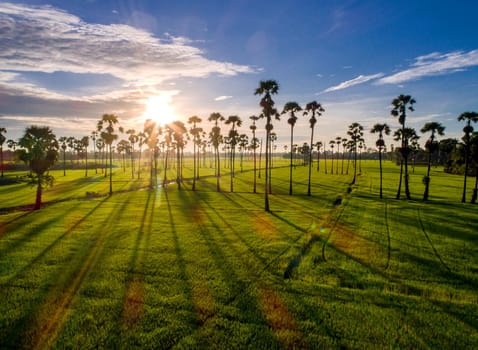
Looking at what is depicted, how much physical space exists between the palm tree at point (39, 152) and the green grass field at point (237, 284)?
13130mm

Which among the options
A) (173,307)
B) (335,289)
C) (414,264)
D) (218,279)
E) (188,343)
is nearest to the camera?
(188,343)

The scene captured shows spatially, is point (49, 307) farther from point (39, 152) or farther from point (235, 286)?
point (39, 152)

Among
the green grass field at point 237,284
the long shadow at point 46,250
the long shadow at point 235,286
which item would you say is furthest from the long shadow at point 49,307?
the long shadow at point 235,286

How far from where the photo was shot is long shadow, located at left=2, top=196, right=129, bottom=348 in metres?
11.3

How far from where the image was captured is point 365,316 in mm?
13016

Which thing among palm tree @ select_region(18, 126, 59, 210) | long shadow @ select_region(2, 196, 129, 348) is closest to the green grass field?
long shadow @ select_region(2, 196, 129, 348)

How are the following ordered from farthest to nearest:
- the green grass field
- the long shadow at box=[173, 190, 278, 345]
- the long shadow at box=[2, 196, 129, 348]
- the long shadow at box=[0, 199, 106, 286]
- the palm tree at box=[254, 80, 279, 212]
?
the palm tree at box=[254, 80, 279, 212] → the long shadow at box=[0, 199, 106, 286] → the long shadow at box=[173, 190, 278, 345] → the green grass field → the long shadow at box=[2, 196, 129, 348]

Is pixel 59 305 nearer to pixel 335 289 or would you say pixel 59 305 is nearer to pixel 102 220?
pixel 335 289

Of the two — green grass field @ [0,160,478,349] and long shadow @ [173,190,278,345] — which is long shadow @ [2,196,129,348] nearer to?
green grass field @ [0,160,478,349]

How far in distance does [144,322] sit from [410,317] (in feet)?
44.4

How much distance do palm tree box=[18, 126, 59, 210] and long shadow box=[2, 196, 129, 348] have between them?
3369 cm

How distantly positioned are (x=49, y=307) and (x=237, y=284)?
34.5 feet

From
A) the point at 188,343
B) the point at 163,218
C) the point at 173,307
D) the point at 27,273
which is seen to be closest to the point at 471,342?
the point at 188,343

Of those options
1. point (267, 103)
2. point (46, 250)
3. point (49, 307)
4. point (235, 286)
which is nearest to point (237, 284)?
point (235, 286)
